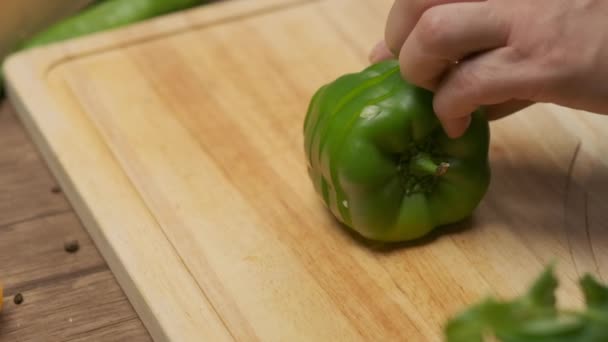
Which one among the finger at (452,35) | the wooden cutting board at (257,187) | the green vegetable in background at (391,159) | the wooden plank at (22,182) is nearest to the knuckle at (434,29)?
the finger at (452,35)

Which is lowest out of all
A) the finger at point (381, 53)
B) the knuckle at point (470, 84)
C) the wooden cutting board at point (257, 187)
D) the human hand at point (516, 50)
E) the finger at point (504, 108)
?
the wooden cutting board at point (257, 187)

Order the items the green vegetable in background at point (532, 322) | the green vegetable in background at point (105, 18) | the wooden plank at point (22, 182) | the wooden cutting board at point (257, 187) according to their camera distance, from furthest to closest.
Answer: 1. the green vegetable in background at point (105, 18)
2. the wooden plank at point (22, 182)
3. the wooden cutting board at point (257, 187)
4. the green vegetable in background at point (532, 322)

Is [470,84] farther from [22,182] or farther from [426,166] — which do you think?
[22,182]

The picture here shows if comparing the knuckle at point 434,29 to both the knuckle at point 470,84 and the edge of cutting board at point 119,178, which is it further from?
the edge of cutting board at point 119,178

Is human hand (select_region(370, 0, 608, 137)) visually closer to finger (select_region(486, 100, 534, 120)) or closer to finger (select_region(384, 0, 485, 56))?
finger (select_region(384, 0, 485, 56))

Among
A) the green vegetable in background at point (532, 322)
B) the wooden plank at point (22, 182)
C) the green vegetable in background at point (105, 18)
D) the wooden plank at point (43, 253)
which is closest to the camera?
the green vegetable in background at point (532, 322)

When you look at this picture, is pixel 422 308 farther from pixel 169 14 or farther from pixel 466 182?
pixel 169 14

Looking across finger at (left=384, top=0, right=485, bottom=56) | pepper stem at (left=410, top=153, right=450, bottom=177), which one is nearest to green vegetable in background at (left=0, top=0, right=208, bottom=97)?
finger at (left=384, top=0, right=485, bottom=56)

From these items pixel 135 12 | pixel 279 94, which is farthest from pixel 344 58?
pixel 135 12

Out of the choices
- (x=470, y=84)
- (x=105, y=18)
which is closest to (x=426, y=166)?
(x=470, y=84)
